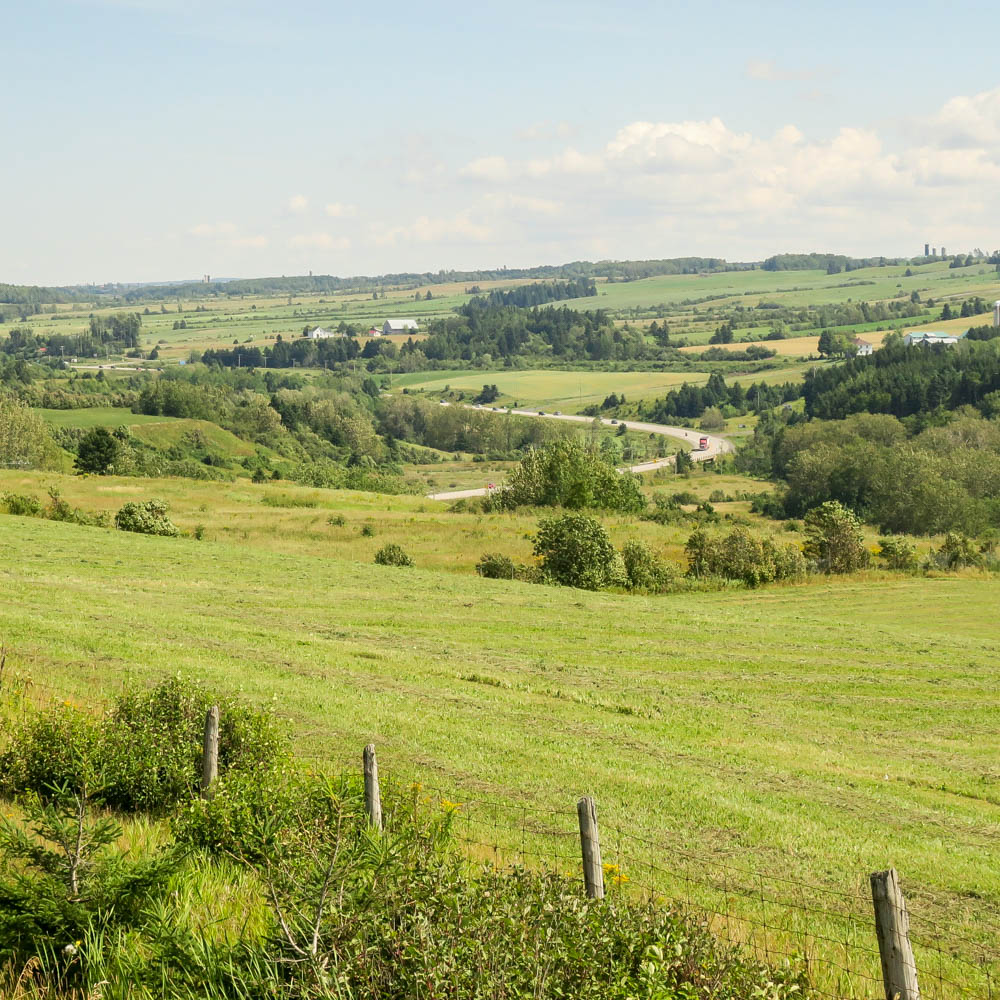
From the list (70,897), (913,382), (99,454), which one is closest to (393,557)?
(70,897)

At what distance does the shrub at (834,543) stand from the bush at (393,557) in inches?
846

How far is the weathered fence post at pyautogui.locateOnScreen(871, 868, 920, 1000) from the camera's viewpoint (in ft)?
20.2

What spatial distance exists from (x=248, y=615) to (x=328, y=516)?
1375 inches

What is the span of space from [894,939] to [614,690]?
1881cm

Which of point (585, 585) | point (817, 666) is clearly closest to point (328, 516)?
point (585, 585)

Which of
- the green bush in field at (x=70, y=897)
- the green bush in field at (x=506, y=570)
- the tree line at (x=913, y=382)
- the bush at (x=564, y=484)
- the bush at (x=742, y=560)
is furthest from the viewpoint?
the tree line at (x=913, y=382)

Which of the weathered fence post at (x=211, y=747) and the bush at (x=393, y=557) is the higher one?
the weathered fence post at (x=211, y=747)

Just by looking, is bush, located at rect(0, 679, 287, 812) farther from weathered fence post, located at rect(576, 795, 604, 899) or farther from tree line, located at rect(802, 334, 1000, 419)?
tree line, located at rect(802, 334, 1000, 419)

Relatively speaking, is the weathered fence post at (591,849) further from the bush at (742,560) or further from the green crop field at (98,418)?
the green crop field at (98,418)

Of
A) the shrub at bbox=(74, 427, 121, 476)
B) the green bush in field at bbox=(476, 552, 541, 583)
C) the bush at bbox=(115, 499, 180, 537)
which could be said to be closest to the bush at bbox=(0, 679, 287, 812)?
the green bush in field at bbox=(476, 552, 541, 583)

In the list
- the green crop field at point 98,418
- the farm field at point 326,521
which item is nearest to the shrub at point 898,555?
the farm field at point 326,521

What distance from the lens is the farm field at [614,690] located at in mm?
14461

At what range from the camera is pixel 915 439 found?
123625mm

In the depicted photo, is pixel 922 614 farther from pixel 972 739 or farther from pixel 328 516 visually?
pixel 328 516
